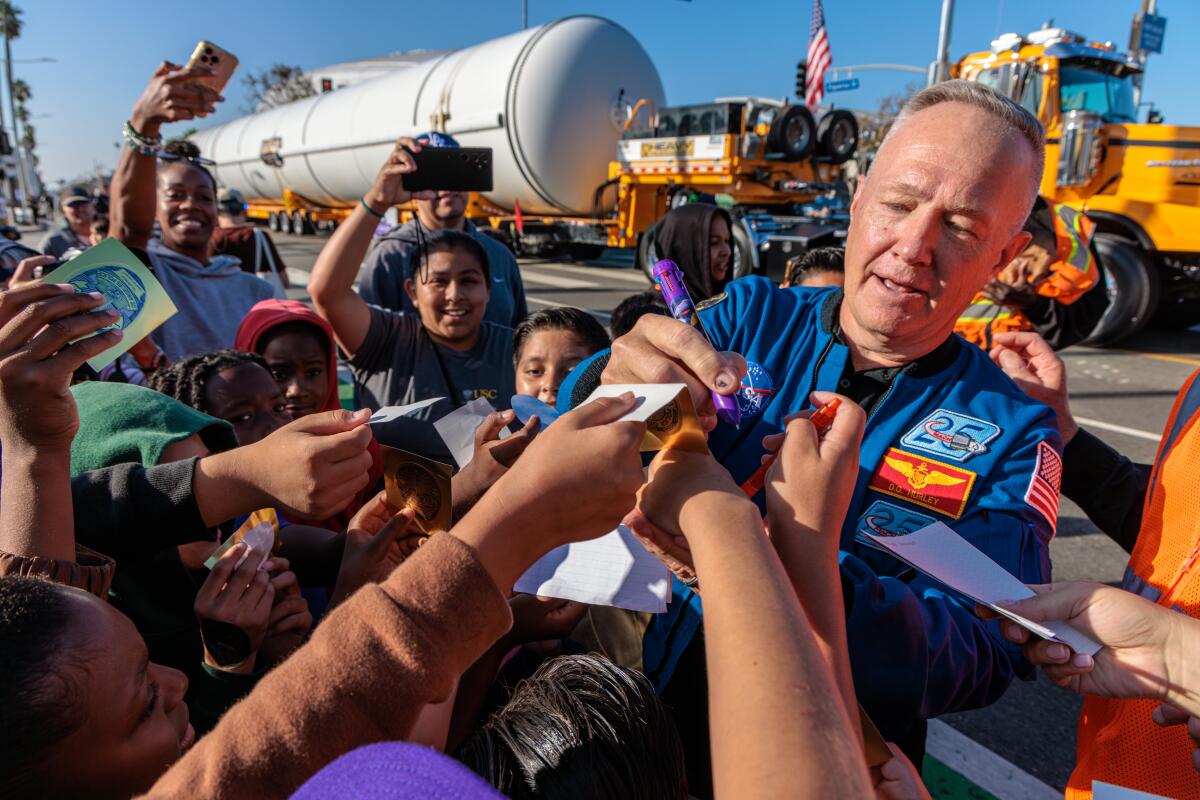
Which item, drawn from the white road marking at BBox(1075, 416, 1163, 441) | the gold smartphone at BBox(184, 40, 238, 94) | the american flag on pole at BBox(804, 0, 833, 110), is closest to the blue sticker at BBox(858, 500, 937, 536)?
the gold smartphone at BBox(184, 40, 238, 94)

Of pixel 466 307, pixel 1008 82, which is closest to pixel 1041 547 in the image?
pixel 466 307

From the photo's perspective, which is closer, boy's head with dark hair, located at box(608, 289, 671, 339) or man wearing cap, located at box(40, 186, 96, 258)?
boy's head with dark hair, located at box(608, 289, 671, 339)

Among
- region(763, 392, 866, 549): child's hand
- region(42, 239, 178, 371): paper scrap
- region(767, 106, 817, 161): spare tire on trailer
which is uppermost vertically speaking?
region(767, 106, 817, 161): spare tire on trailer

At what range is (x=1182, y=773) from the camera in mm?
1113

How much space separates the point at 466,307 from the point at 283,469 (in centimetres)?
193

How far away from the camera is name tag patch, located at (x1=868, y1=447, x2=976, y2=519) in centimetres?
127

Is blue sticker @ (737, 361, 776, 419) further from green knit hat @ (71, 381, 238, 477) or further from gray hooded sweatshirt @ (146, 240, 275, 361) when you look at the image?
gray hooded sweatshirt @ (146, 240, 275, 361)

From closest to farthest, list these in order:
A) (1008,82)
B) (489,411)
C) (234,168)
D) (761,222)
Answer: (489,411) → (1008,82) → (761,222) → (234,168)

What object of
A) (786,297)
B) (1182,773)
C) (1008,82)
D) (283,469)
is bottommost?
(1182,773)

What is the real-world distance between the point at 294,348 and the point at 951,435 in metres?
2.24

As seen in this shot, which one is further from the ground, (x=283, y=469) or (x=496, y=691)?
(x=283, y=469)

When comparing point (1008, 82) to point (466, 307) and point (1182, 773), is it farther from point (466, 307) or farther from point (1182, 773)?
point (1182, 773)

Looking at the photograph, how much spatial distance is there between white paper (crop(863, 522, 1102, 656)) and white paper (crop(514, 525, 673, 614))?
1.09ft

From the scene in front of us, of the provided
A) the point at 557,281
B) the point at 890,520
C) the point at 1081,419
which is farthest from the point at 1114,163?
the point at 890,520
